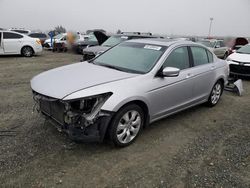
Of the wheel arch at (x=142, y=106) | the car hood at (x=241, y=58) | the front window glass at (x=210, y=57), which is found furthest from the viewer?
the car hood at (x=241, y=58)

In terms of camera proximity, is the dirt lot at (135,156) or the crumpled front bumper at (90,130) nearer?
the dirt lot at (135,156)

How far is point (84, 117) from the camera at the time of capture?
303 cm

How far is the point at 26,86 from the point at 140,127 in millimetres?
4340

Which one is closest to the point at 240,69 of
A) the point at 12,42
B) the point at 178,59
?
the point at 178,59

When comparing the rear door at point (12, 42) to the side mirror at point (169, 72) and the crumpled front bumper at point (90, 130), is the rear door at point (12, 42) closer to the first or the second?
the crumpled front bumper at point (90, 130)

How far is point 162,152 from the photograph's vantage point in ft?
11.4

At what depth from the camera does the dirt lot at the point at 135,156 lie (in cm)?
283

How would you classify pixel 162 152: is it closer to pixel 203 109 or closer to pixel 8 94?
pixel 203 109

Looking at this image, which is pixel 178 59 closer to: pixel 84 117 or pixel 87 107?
pixel 87 107

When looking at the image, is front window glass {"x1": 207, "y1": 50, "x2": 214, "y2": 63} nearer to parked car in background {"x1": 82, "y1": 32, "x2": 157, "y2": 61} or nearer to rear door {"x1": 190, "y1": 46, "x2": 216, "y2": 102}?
rear door {"x1": 190, "y1": 46, "x2": 216, "y2": 102}

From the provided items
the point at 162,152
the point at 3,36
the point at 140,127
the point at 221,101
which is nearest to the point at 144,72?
the point at 140,127

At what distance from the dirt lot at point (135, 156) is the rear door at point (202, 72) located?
0.58 m

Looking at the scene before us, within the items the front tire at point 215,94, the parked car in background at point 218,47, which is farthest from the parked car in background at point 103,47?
the parked car in background at point 218,47

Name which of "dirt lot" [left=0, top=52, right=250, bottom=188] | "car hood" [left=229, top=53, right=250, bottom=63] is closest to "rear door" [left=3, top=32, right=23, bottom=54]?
"dirt lot" [left=0, top=52, right=250, bottom=188]
